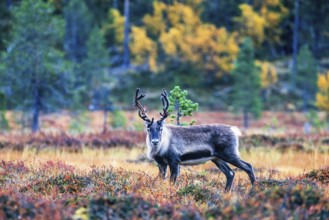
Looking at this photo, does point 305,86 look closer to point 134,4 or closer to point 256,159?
point 134,4

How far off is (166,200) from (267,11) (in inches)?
2184

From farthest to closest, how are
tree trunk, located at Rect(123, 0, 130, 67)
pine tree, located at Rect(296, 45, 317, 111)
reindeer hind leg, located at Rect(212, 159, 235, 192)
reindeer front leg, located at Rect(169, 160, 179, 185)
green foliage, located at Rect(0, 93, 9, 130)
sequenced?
tree trunk, located at Rect(123, 0, 130, 67) → pine tree, located at Rect(296, 45, 317, 111) → green foliage, located at Rect(0, 93, 9, 130) → reindeer hind leg, located at Rect(212, 159, 235, 192) → reindeer front leg, located at Rect(169, 160, 179, 185)

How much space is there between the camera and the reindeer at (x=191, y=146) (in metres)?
11.2

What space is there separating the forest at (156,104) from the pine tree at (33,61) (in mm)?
70

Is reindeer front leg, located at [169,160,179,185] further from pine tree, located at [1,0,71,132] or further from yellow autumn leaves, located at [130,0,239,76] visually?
yellow autumn leaves, located at [130,0,239,76]

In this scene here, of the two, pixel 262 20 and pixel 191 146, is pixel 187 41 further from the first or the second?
pixel 191 146

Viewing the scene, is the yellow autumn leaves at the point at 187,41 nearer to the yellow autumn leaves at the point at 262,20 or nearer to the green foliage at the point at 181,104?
the yellow autumn leaves at the point at 262,20

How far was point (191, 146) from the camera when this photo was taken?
11.4 m

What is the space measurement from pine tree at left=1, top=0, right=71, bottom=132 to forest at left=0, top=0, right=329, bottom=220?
0.23ft

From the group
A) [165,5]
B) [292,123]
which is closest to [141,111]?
[292,123]

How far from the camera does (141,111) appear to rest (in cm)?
1197

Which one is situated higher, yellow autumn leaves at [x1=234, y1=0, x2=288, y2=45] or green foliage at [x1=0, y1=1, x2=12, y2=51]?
yellow autumn leaves at [x1=234, y1=0, x2=288, y2=45]

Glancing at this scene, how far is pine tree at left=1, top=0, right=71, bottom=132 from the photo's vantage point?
1226 inches

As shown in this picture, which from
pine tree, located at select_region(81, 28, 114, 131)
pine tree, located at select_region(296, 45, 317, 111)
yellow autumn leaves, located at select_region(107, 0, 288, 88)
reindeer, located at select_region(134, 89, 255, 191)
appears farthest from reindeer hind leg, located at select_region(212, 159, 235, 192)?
yellow autumn leaves, located at select_region(107, 0, 288, 88)
